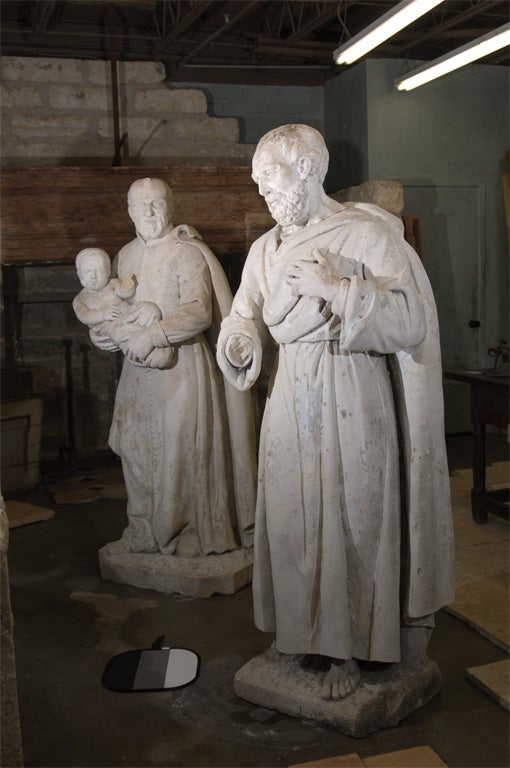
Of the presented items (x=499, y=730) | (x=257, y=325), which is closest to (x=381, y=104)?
(x=257, y=325)

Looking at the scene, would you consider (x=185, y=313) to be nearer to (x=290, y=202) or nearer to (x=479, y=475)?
(x=290, y=202)

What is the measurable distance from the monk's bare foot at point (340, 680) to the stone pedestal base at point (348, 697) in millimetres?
23

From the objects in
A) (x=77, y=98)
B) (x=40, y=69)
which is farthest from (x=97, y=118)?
(x=40, y=69)

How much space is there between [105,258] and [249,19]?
4.09 meters

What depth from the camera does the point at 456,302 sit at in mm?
8305

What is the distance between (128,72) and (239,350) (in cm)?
555

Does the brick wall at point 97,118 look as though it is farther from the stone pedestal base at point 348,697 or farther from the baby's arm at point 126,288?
the stone pedestal base at point 348,697

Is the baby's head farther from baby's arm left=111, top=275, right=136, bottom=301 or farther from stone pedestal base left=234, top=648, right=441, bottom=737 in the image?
stone pedestal base left=234, top=648, right=441, bottom=737

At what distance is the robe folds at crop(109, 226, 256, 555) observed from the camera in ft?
14.7

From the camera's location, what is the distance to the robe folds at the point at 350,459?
293 centimetres

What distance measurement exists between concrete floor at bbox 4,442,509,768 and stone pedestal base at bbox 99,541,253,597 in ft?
0.19

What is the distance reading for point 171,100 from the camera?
795cm

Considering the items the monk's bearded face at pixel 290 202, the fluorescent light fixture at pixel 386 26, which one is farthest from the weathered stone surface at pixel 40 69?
the monk's bearded face at pixel 290 202

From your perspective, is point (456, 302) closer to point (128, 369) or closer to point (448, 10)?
point (448, 10)
